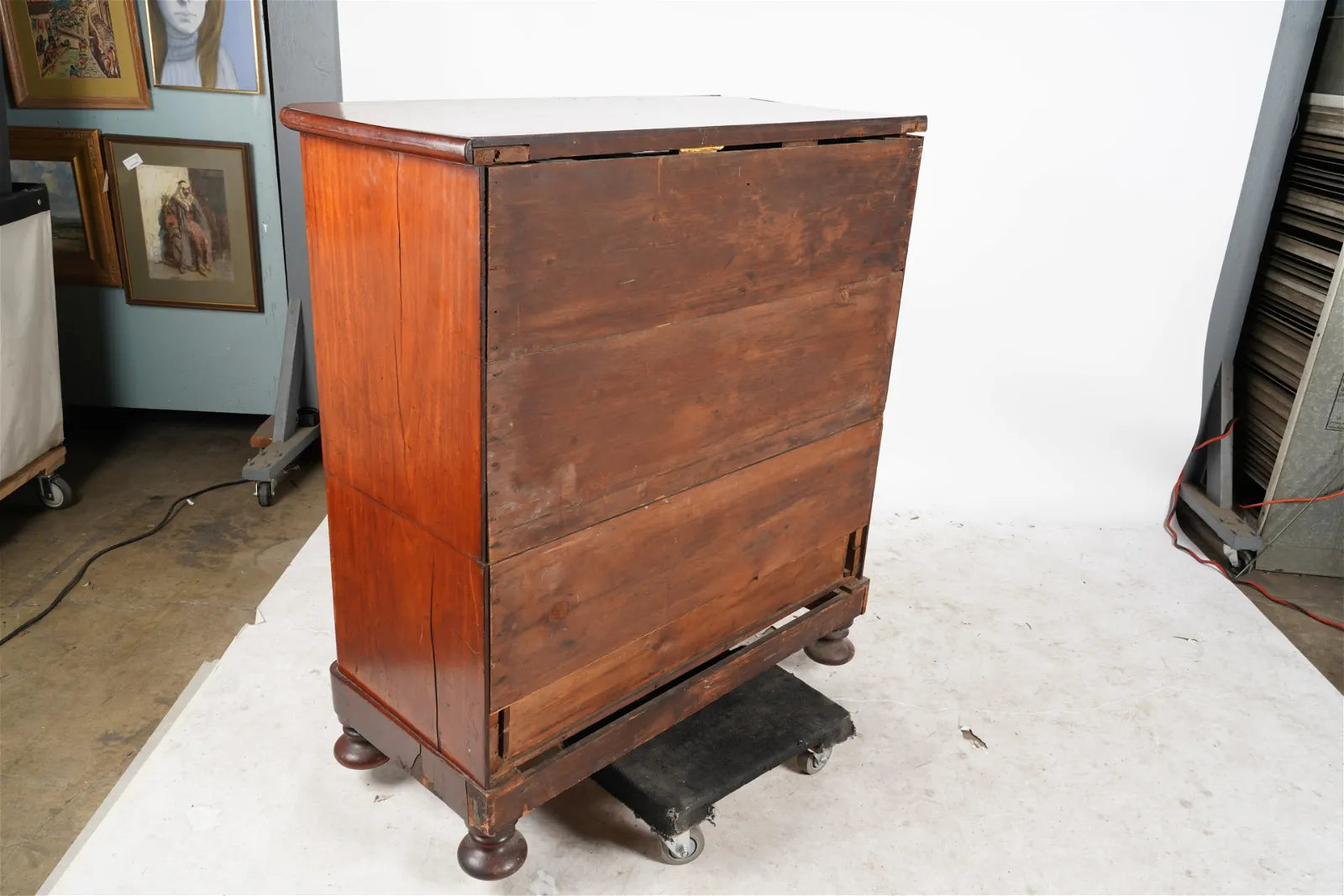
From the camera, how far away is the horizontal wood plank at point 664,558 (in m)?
1.51

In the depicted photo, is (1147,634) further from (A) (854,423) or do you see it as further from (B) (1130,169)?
(B) (1130,169)

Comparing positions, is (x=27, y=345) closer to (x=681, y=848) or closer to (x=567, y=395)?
(x=567, y=395)

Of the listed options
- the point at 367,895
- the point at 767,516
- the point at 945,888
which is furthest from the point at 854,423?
the point at 367,895

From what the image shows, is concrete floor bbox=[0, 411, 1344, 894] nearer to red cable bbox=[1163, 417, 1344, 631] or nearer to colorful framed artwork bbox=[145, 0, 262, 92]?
red cable bbox=[1163, 417, 1344, 631]

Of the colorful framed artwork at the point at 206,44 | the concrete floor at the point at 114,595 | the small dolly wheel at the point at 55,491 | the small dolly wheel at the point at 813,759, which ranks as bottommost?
the concrete floor at the point at 114,595

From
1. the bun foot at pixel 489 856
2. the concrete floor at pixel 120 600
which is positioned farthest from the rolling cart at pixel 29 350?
the bun foot at pixel 489 856

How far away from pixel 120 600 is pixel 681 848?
4.93 feet

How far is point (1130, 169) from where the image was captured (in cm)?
280

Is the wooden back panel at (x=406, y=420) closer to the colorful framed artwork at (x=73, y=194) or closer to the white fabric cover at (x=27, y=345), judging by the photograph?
the white fabric cover at (x=27, y=345)

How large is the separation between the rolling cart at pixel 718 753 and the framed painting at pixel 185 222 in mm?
2044

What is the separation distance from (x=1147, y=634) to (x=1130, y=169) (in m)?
1.18

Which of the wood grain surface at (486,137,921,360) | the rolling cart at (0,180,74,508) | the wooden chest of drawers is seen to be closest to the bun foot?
the wooden chest of drawers

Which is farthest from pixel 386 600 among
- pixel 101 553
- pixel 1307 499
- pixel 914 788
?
pixel 1307 499

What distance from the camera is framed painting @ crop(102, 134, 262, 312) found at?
3070mm
